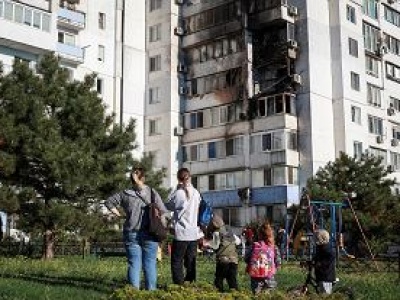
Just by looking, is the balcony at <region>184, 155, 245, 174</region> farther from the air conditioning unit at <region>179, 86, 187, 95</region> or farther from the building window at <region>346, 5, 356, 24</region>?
the building window at <region>346, 5, 356, 24</region>

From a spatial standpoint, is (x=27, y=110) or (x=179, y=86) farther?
(x=179, y=86)

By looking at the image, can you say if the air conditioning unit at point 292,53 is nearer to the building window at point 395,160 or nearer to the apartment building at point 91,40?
the building window at point 395,160

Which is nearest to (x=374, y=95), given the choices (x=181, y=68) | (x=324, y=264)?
(x=181, y=68)

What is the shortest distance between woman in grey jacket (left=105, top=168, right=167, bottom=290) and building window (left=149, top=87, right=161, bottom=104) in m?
43.0

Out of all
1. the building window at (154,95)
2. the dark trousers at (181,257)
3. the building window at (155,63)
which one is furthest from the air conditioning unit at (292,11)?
the dark trousers at (181,257)

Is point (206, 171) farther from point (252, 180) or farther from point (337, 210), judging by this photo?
point (337, 210)

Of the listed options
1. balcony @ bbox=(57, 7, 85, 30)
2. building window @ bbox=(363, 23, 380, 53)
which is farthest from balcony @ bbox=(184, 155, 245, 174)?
building window @ bbox=(363, 23, 380, 53)

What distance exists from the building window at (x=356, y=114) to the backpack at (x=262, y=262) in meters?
39.4

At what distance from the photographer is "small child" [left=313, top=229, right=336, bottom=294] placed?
11.5 metres

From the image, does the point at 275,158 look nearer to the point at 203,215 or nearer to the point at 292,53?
the point at 292,53

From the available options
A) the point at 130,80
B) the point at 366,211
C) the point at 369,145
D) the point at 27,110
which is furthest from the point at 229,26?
the point at 27,110

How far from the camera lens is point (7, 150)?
25.5 metres

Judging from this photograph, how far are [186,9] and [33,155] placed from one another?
3120 centimetres

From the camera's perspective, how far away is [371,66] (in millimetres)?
53000
